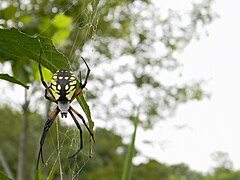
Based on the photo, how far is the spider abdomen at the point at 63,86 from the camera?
1.64 feet

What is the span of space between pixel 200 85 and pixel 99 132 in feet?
4.25

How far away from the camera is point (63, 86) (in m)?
0.53

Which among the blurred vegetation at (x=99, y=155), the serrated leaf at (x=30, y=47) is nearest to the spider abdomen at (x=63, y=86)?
the serrated leaf at (x=30, y=47)

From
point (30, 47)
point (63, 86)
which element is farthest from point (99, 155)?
point (30, 47)

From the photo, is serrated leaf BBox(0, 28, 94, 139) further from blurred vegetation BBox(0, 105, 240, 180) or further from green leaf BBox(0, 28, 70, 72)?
blurred vegetation BBox(0, 105, 240, 180)

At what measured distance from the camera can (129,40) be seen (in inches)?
179

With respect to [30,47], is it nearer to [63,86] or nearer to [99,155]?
[63,86]

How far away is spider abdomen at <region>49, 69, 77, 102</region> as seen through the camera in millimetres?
499

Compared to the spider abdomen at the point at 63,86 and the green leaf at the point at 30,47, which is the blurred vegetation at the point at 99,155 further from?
the green leaf at the point at 30,47

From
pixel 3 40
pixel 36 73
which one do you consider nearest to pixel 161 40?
pixel 36 73

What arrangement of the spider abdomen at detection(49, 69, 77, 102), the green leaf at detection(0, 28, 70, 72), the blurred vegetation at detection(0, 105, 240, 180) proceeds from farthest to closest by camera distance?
the blurred vegetation at detection(0, 105, 240, 180), the spider abdomen at detection(49, 69, 77, 102), the green leaf at detection(0, 28, 70, 72)

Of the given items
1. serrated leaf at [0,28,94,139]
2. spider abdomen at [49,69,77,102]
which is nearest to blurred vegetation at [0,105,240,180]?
spider abdomen at [49,69,77,102]

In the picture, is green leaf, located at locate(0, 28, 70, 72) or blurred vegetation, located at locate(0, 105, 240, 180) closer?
green leaf, located at locate(0, 28, 70, 72)

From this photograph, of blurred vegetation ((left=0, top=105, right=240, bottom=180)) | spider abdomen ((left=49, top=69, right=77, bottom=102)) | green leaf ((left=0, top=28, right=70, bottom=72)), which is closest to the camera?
green leaf ((left=0, top=28, right=70, bottom=72))
